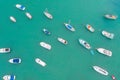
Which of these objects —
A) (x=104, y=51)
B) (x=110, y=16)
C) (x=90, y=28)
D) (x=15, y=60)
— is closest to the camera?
(x=15, y=60)

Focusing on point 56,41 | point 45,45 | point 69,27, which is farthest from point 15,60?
point 69,27

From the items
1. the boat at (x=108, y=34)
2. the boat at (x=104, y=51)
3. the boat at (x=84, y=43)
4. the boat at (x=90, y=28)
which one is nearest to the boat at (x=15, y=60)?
the boat at (x=84, y=43)

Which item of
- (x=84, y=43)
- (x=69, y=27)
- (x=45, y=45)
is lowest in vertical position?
(x=45, y=45)

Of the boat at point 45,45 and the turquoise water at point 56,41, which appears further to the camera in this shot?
the boat at point 45,45

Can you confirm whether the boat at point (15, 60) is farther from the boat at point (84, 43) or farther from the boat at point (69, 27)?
the boat at point (84, 43)

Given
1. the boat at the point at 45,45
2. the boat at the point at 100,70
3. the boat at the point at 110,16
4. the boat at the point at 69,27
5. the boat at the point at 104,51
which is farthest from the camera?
the boat at the point at 110,16

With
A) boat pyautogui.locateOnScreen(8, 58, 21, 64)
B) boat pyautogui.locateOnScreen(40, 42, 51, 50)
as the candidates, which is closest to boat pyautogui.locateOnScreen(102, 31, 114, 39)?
boat pyautogui.locateOnScreen(40, 42, 51, 50)

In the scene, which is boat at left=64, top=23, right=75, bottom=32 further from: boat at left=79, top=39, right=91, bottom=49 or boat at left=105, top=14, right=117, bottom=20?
boat at left=105, top=14, right=117, bottom=20

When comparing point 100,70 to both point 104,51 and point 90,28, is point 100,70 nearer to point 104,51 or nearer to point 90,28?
point 104,51

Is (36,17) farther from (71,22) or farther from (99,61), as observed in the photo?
(99,61)
